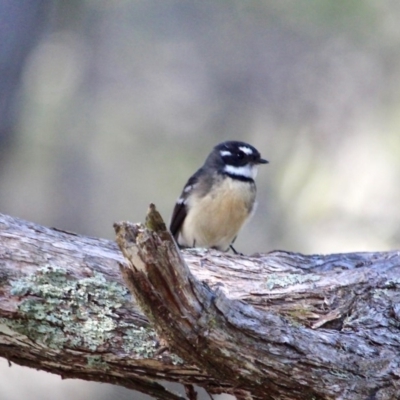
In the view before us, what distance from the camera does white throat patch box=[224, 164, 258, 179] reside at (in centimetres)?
639

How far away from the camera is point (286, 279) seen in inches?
164

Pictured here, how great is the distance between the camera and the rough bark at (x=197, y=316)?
2.86 metres

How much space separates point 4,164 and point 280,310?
3.88 metres

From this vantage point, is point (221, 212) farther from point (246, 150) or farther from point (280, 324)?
point (280, 324)

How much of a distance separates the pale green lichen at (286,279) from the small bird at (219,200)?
6.38ft

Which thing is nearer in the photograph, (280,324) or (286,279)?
(280,324)

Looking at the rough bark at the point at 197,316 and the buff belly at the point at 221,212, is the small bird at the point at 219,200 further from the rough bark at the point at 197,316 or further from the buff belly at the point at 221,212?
the rough bark at the point at 197,316

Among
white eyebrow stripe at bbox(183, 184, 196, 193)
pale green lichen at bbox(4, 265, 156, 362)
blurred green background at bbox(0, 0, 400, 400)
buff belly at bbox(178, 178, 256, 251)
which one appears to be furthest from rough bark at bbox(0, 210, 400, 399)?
blurred green background at bbox(0, 0, 400, 400)

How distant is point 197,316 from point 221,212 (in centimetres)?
334

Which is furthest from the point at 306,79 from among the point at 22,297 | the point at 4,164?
the point at 22,297

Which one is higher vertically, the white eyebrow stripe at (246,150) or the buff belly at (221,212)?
the white eyebrow stripe at (246,150)

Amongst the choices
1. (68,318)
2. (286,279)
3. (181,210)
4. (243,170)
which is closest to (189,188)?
(181,210)

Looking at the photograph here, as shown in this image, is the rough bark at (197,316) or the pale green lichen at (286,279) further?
the pale green lichen at (286,279)

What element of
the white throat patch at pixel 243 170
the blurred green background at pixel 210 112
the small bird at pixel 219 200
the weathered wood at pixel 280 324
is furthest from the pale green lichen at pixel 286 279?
the blurred green background at pixel 210 112
